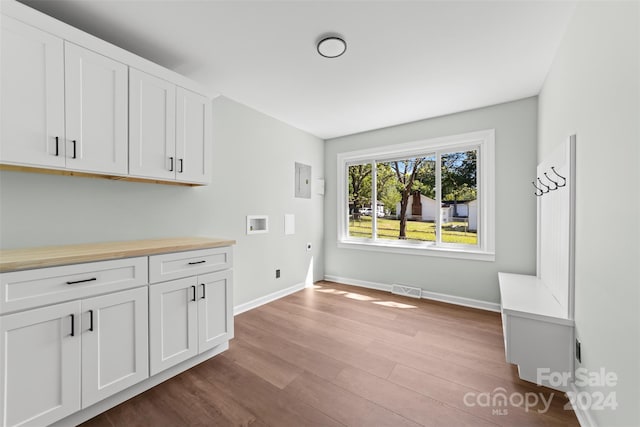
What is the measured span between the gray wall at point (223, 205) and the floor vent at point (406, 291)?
1.28 metres

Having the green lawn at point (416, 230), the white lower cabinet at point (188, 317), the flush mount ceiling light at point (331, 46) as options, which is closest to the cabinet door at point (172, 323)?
the white lower cabinet at point (188, 317)

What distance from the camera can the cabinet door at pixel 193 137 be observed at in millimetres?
2084

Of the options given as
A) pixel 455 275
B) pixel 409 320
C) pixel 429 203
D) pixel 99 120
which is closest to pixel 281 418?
pixel 409 320

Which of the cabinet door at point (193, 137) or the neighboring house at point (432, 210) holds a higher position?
the cabinet door at point (193, 137)

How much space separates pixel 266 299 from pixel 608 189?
3184 mm

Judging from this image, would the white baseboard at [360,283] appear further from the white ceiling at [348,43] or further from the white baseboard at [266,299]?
the white ceiling at [348,43]

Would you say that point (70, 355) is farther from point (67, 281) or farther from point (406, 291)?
point (406, 291)

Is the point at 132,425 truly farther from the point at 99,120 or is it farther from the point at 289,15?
the point at 289,15

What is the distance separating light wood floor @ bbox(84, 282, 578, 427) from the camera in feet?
4.88

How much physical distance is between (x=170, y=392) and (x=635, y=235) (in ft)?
8.34

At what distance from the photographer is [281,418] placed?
148cm

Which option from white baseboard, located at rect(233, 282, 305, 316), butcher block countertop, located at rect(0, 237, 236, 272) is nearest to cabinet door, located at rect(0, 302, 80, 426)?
butcher block countertop, located at rect(0, 237, 236, 272)

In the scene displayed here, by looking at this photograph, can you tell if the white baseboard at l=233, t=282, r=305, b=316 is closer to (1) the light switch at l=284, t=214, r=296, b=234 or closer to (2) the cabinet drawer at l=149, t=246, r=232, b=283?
(1) the light switch at l=284, t=214, r=296, b=234

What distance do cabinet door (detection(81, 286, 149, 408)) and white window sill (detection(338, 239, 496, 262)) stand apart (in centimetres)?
298
